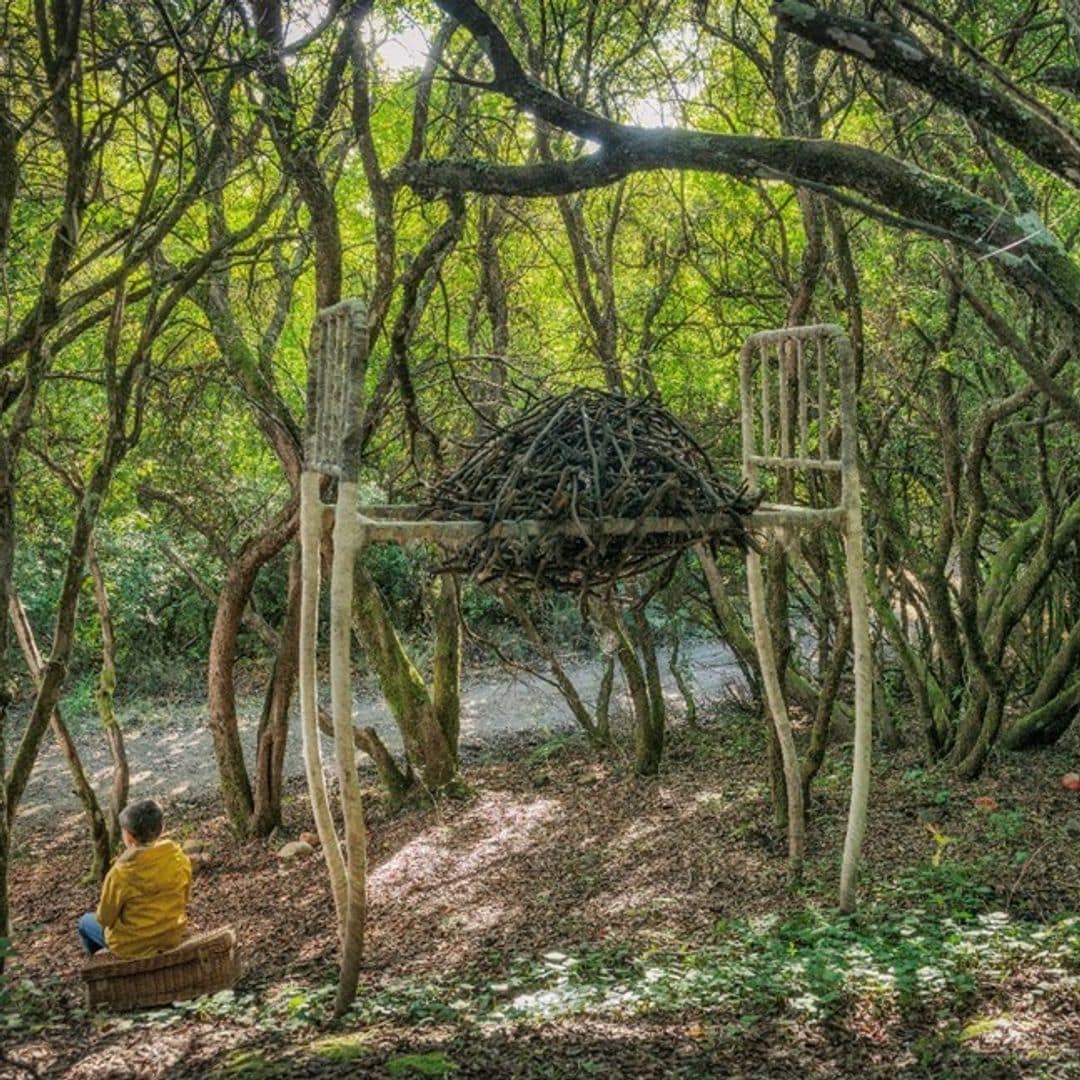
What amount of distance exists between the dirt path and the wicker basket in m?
6.47

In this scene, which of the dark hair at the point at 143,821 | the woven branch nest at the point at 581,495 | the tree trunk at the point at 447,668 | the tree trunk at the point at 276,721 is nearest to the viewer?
the woven branch nest at the point at 581,495

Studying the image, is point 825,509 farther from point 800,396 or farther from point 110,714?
point 110,714

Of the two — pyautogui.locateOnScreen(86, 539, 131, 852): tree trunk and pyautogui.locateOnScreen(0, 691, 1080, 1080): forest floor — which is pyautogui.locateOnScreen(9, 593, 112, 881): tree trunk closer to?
pyautogui.locateOnScreen(86, 539, 131, 852): tree trunk

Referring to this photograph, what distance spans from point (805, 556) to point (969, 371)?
85.4 inches

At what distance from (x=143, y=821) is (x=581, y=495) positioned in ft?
10.9

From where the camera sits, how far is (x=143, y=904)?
5.65 m

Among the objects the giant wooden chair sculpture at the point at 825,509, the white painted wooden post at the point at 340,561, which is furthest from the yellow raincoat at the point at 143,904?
the giant wooden chair sculpture at the point at 825,509

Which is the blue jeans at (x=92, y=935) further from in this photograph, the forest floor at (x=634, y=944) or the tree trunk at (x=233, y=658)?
the tree trunk at (x=233, y=658)

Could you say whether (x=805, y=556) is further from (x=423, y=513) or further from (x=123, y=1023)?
(x=123, y=1023)

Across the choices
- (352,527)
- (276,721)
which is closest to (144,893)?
(352,527)

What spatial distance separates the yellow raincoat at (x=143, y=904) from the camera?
5578 mm

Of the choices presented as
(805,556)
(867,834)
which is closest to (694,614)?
(805,556)

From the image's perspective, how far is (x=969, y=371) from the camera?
9.27 metres

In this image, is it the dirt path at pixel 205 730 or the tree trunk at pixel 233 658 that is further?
the dirt path at pixel 205 730
